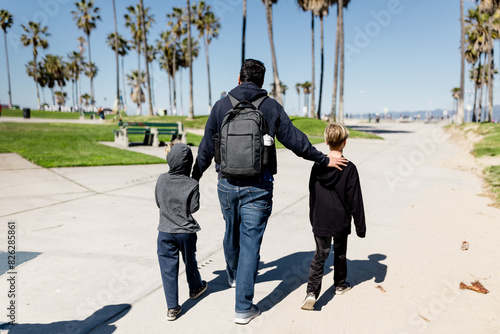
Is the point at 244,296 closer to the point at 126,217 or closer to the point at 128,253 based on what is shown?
the point at 128,253

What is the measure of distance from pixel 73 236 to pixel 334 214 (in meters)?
3.18

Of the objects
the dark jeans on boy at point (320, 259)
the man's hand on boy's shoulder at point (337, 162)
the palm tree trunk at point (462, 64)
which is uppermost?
the palm tree trunk at point (462, 64)

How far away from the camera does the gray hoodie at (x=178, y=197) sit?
8.98 ft

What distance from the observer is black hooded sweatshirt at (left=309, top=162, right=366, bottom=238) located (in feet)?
9.70

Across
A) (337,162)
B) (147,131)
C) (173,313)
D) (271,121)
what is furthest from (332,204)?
(147,131)

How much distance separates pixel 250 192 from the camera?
8.72 ft

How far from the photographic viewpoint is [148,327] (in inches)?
102

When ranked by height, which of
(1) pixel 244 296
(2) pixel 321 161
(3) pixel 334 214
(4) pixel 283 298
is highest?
(2) pixel 321 161

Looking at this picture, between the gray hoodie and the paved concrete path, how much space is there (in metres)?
0.69

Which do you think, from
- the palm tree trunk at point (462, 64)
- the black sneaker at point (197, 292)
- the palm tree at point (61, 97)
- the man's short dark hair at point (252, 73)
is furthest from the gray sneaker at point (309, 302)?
the palm tree at point (61, 97)

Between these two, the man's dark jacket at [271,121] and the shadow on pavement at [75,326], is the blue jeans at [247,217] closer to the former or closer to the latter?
the man's dark jacket at [271,121]

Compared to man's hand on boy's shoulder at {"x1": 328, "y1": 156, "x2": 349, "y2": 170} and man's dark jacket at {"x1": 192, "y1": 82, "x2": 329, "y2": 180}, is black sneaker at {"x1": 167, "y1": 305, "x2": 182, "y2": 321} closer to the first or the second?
man's dark jacket at {"x1": 192, "y1": 82, "x2": 329, "y2": 180}

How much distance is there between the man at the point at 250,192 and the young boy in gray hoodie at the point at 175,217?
268mm

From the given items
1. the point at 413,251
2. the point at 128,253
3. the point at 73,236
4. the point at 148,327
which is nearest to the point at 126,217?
the point at 73,236
